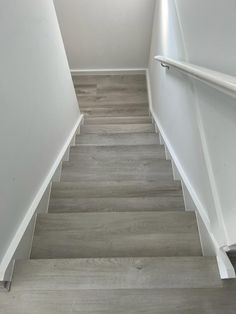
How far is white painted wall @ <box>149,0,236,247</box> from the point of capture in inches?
40.1

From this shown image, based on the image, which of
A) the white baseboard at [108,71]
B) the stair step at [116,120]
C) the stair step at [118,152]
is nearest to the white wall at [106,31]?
the white baseboard at [108,71]

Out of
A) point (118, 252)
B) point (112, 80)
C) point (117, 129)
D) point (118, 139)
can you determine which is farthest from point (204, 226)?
point (112, 80)

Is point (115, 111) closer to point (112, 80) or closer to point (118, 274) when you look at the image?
point (112, 80)

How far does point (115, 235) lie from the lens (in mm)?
1408

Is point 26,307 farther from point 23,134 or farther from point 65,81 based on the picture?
point 65,81

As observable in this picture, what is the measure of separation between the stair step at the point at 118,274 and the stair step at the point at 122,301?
0.08 ft

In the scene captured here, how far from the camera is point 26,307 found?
106cm

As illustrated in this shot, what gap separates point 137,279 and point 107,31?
3.75m

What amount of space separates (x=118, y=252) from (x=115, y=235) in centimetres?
10

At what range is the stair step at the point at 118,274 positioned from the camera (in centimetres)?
110

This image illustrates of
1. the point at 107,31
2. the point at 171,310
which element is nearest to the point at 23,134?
the point at 171,310

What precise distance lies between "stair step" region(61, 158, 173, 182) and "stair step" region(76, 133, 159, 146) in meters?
0.52

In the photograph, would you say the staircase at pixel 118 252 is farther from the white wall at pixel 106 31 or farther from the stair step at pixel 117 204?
the white wall at pixel 106 31

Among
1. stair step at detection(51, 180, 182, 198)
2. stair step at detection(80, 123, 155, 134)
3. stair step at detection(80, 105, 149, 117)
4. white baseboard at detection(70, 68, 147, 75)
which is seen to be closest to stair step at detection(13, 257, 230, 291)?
stair step at detection(51, 180, 182, 198)
